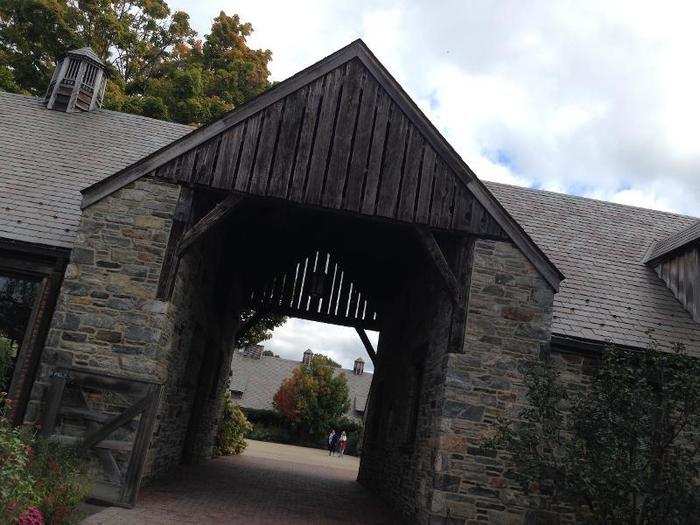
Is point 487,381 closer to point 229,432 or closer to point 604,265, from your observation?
point 604,265

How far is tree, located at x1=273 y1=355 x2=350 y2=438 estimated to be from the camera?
3384cm

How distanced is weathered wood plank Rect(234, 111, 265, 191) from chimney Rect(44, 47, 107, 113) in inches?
318

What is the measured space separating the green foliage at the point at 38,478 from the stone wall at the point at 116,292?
890 millimetres

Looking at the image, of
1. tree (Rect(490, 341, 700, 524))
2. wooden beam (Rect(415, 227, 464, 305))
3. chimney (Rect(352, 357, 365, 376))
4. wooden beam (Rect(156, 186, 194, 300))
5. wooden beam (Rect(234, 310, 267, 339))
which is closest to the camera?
tree (Rect(490, 341, 700, 524))

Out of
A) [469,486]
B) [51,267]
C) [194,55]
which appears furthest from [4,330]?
[194,55]

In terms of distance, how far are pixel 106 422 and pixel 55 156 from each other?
258 inches

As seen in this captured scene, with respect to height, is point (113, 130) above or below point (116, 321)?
above

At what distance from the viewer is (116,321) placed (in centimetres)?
820

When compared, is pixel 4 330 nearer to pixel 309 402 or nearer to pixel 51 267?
pixel 51 267

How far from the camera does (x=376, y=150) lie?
29.5 feet

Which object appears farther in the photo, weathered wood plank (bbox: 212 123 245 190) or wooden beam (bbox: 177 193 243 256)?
weathered wood plank (bbox: 212 123 245 190)

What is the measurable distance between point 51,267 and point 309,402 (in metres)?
25.9

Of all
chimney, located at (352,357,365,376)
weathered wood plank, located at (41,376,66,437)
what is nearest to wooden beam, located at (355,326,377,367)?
weathered wood plank, located at (41,376,66,437)

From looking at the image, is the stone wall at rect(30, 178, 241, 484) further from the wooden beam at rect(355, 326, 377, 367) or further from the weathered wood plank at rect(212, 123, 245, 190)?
the wooden beam at rect(355, 326, 377, 367)
